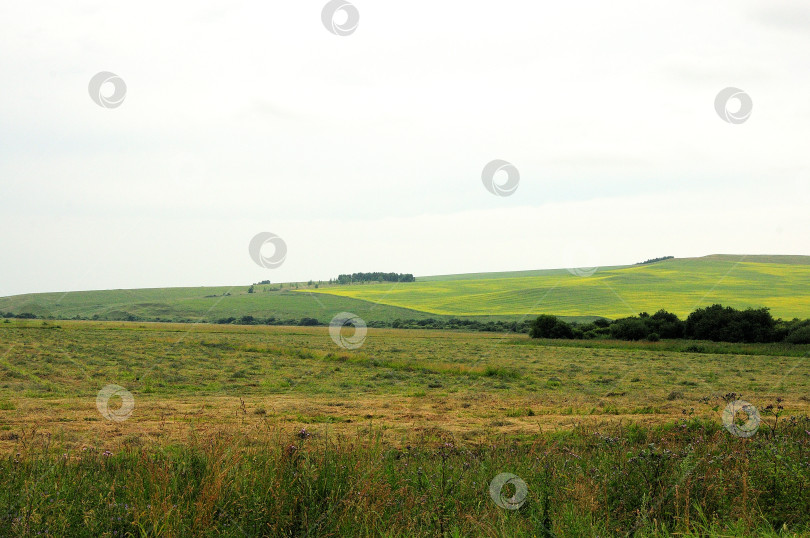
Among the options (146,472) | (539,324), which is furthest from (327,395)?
(539,324)

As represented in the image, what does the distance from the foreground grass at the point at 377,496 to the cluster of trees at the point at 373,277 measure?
573 feet

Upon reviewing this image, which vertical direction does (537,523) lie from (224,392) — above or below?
above

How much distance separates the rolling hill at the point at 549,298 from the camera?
277 ft

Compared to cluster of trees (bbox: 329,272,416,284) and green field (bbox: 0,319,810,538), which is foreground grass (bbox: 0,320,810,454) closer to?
green field (bbox: 0,319,810,538)

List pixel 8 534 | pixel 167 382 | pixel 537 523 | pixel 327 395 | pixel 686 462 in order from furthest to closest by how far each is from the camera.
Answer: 1. pixel 167 382
2. pixel 327 395
3. pixel 686 462
4. pixel 537 523
5. pixel 8 534

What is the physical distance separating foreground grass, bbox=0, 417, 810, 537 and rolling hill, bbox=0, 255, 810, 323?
2676 inches

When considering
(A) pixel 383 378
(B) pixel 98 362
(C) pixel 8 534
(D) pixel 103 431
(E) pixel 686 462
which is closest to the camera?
(C) pixel 8 534

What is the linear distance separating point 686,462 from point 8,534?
253 inches

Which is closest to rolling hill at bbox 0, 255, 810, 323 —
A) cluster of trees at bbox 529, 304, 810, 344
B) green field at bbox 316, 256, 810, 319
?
green field at bbox 316, 256, 810, 319

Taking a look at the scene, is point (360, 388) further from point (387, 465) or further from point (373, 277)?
point (373, 277)

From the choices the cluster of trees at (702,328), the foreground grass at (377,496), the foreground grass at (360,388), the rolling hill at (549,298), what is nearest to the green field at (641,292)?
the rolling hill at (549,298)

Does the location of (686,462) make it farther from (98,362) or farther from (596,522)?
(98,362)

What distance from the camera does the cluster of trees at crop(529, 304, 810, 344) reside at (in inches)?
2092

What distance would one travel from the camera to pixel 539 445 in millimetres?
9523
